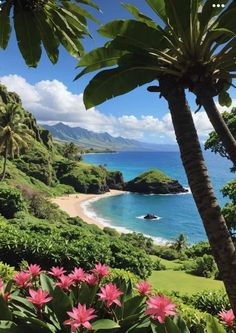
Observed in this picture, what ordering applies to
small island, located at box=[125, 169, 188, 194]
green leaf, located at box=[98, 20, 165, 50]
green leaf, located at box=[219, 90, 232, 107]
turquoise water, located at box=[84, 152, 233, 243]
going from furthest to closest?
small island, located at box=[125, 169, 188, 194], turquoise water, located at box=[84, 152, 233, 243], green leaf, located at box=[219, 90, 232, 107], green leaf, located at box=[98, 20, 165, 50]

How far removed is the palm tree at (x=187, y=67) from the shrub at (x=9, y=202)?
32.9m

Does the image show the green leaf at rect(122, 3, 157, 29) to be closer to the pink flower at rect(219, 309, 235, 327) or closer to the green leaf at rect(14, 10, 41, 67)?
the green leaf at rect(14, 10, 41, 67)

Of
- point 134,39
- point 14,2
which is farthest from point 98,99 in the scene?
point 14,2

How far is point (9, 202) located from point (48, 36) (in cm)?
3163

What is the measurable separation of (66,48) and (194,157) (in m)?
3.82

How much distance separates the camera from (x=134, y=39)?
15.1ft

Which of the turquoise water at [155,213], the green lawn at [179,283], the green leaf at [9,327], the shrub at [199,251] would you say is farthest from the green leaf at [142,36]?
the turquoise water at [155,213]

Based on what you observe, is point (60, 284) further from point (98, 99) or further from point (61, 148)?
point (61, 148)

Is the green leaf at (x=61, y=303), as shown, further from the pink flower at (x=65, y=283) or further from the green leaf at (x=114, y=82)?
the green leaf at (x=114, y=82)

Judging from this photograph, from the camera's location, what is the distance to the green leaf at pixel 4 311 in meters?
3.84

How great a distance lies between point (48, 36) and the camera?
662cm

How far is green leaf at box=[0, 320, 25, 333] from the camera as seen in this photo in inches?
142

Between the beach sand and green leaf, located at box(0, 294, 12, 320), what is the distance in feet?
203

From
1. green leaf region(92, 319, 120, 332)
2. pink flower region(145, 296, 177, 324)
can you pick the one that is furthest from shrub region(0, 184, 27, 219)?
pink flower region(145, 296, 177, 324)
